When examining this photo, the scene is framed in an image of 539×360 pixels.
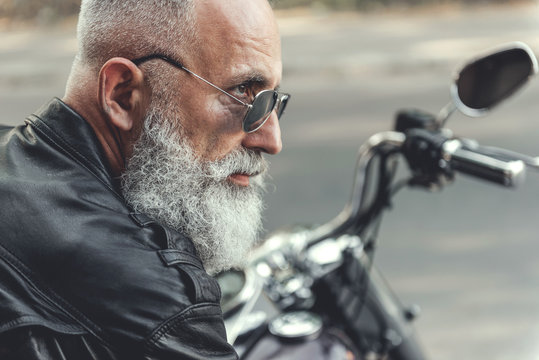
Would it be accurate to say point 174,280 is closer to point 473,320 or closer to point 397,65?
point 473,320

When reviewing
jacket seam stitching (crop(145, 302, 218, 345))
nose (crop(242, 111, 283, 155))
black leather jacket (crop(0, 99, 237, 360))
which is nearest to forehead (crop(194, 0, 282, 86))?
nose (crop(242, 111, 283, 155))

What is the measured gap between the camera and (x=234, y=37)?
55.6 inches

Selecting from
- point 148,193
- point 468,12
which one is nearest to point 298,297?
point 148,193

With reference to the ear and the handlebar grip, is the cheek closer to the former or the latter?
the ear

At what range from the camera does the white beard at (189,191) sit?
4.61 feet

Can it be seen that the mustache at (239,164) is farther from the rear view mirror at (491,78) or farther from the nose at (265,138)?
the rear view mirror at (491,78)

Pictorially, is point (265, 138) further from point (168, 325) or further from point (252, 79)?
point (168, 325)

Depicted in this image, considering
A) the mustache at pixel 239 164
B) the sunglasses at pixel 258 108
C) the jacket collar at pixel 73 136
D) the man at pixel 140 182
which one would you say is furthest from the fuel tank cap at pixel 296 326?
the jacket collar at pixel 73 136

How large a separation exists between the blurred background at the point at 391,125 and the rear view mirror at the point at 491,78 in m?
0.76

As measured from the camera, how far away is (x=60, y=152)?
126 cm

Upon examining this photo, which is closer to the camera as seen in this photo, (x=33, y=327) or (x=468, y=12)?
(x=33, y=327)

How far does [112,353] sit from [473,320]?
3.28m

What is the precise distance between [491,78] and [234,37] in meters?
0.94

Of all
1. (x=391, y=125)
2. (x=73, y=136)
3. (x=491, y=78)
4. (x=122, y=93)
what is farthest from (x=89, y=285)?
(x=391, y=125)
